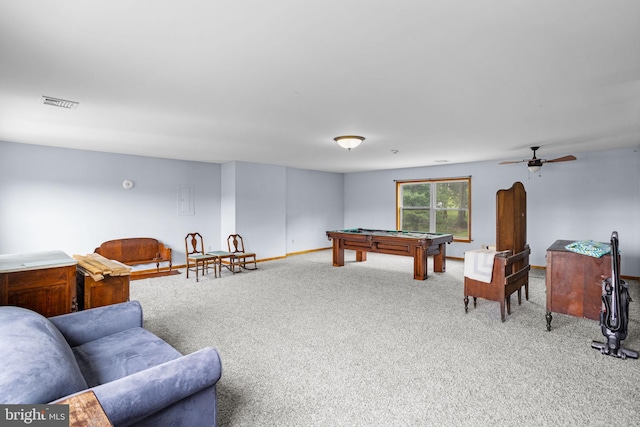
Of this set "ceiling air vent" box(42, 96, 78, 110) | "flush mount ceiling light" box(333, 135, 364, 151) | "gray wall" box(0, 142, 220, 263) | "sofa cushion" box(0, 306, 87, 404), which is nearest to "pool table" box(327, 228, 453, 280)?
"flush mount ceiling light" box(333, 135, 364, 151)

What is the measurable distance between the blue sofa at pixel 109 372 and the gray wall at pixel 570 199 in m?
6.81

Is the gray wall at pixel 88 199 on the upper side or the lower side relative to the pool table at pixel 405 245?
upper

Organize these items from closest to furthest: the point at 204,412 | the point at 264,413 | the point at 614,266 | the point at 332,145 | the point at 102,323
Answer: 1. the point at 204,412
2. the point at 264,413
3. the point at 102,323
4. the point at 614,266
5. the point at 332,145

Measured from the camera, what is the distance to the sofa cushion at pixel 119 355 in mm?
1844

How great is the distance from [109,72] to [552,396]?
3.86 meters

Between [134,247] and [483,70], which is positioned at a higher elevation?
[483,70]

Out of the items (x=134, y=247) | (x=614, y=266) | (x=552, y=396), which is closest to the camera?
(x=552, y=396)

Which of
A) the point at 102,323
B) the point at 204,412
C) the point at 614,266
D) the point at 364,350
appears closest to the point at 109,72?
the point at 102,323

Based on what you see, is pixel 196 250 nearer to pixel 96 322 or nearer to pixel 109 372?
pixel 96 322

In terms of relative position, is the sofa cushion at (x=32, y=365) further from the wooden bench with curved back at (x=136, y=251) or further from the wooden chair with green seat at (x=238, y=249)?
the wooden chair with green seat at (x=238, y=249)

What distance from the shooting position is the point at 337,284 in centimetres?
527

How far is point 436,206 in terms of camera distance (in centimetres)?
805

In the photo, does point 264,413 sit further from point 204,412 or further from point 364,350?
point 364,350

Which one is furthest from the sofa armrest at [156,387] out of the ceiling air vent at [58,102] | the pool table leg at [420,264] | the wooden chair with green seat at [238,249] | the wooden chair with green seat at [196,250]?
the wooden chair with green seat at [238,249]
